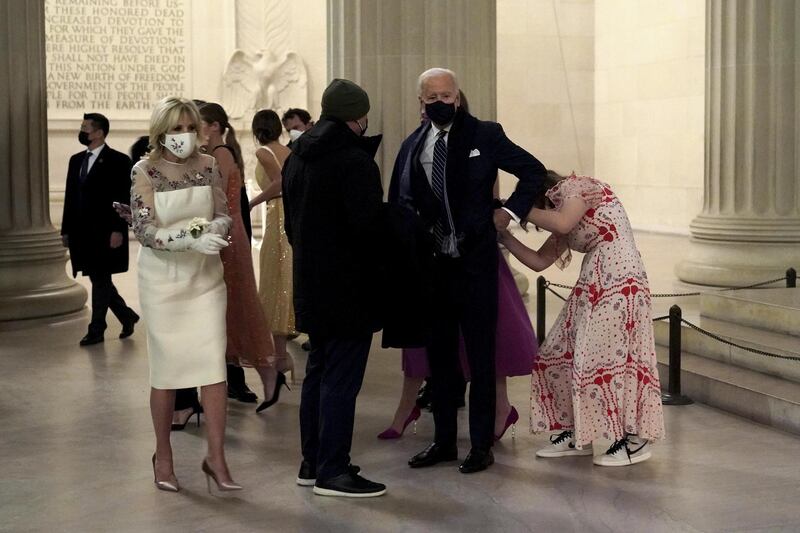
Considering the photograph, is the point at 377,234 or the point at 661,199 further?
the point at 661,199

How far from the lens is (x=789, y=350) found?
326 inches

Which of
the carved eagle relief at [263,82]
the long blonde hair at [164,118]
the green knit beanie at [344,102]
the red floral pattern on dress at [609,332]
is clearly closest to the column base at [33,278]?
the long blonde hair at [164,118]

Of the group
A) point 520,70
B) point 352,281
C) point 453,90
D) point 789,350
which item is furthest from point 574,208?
point 520,70

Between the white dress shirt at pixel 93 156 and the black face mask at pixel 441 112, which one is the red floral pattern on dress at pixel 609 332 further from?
the white dress shirt at pixel 93 156

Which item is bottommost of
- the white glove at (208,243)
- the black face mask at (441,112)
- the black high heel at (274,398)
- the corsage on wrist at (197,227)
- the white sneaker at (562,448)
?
the white sneaker at (562,448)

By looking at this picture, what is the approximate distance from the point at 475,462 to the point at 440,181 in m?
1.43

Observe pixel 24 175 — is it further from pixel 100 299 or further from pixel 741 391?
pixel 741 391

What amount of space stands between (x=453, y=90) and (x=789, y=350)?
3.53 m

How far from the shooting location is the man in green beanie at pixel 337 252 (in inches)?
219

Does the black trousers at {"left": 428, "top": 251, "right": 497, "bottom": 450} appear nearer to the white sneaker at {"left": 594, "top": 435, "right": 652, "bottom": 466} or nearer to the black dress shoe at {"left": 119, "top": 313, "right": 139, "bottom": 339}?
the white sneaker at {"left": 594, "top": 435, "right": 652, "bottom": 466}

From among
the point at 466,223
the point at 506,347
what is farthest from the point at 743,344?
→ the point at 466,223

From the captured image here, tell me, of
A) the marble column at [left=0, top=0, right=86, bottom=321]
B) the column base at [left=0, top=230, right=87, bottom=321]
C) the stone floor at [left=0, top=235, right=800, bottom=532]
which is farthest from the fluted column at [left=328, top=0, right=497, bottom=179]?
the stone floor at [left=0, top=235, right=800, bottom=532]

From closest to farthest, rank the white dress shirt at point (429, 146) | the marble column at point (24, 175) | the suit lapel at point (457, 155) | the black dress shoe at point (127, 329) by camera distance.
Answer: the suit lapel at point (457, 155)
the white dress shirt at point (429, 146)
the black dress shoe at point (127, 329)
the marble column at point (24, 175)

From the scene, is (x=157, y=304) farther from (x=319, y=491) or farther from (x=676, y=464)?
(x=676, y=464)
